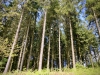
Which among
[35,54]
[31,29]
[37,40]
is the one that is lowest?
[35,54]

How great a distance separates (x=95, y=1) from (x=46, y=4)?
6851 mm

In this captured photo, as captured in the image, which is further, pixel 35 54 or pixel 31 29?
pixel 35 54

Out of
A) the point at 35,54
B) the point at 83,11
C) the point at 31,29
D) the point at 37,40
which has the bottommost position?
the point at 35,54

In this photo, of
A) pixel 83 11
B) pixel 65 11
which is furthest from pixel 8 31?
pixel 83 11

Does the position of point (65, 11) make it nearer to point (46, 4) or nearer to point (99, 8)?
point (46, 4)

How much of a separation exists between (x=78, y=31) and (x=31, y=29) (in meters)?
9.38

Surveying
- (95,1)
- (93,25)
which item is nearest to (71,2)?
(95,1)

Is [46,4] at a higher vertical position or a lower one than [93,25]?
higher

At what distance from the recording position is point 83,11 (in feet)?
59.9

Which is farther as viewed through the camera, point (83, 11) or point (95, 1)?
point (83, 11)

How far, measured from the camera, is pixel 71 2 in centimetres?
1753

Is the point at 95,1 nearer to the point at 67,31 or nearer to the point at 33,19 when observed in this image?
the point at 67,31

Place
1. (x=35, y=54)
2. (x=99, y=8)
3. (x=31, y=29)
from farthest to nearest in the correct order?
1. (x=35, y=54)
2. (x=31, y=29)
3. (x=99, y=8)

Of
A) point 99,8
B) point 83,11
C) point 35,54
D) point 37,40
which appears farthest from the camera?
point 35,54
